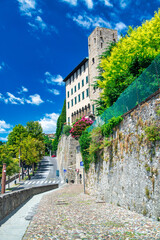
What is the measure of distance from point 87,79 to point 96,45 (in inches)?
323

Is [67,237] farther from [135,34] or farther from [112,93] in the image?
[135,34]

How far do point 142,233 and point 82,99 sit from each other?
141 feet

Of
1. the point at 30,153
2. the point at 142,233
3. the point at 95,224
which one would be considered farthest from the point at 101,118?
the point at 30,153

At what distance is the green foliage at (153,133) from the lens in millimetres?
8281

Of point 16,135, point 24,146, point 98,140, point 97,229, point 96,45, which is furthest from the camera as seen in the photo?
point 16,135

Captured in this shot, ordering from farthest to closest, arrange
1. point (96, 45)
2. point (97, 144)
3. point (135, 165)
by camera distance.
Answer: point (96, 45)
point (97, 144)
point (135, 165)

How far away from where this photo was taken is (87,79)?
46156 millimetres

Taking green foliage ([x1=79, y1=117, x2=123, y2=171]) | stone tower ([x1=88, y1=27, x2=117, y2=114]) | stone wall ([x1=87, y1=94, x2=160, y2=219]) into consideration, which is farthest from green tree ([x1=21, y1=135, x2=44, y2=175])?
stone wall ([x1=87, y1=94, x2=160, y2=219])

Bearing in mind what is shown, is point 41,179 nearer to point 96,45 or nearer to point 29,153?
point 29,153

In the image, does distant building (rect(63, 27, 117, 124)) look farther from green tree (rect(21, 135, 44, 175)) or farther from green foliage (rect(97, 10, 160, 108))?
green tree (rect(21, 135, 44, 175))

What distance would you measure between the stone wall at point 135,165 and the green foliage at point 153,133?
13cm

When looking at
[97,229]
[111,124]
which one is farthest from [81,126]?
[97,229]

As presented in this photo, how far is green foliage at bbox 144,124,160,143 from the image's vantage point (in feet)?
27.2

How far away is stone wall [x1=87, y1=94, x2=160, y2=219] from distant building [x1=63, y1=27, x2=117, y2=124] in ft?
72.0
